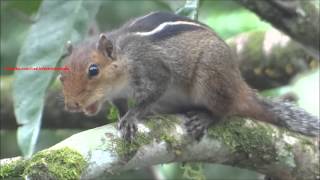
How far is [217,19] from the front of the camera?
15.5ft

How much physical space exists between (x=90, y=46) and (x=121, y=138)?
680 millimetres

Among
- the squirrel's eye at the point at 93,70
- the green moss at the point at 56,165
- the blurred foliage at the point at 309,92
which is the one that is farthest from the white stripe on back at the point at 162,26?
the green moss at the point at 56,165

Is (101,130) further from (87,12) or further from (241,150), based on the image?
(87,12)

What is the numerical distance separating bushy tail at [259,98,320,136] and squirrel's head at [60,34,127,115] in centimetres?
77

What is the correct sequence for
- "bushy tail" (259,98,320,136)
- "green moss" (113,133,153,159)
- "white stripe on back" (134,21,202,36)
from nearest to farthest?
"green moss" (113,133,153,159)
"white stripe on back" (134,21,202,36)
"bushy tail" (259,98,320,136)

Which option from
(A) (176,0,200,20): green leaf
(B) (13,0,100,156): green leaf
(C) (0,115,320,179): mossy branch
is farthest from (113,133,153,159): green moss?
(A) (176,0,200,20): green leaf

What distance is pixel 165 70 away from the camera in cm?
329

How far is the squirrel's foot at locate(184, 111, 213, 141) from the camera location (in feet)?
9.66

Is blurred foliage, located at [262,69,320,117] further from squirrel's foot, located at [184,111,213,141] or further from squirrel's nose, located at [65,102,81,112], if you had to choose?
squirrel's nose, located at [65,102,81,112]

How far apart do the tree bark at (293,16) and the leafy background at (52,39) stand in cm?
21

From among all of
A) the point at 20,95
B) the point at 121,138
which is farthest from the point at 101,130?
the point at 20,95

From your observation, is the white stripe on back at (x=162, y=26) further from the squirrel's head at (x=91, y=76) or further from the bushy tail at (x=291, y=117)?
the bushy tail at (x=291, y=117)

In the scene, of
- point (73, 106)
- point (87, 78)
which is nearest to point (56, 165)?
point (73, 106)

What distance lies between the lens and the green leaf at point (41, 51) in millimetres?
3344
